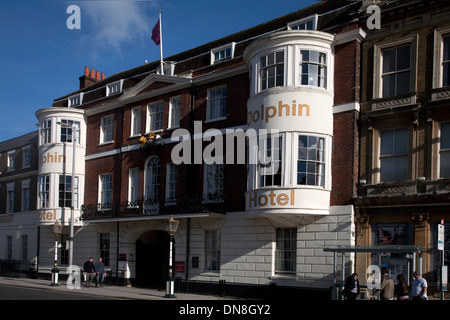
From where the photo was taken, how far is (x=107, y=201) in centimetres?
3203

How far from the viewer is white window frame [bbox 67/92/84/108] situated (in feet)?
119

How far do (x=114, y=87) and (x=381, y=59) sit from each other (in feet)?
60.5

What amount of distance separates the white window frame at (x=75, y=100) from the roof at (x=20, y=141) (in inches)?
176

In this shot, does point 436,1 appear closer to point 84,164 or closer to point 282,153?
point 282,153

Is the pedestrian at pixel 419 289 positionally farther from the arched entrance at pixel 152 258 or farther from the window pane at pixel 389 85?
the arched entrance at pixel 152 258

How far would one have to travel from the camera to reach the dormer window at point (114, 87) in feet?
110

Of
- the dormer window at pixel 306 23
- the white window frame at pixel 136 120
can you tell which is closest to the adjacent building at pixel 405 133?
the dormer window at pixel 306 23

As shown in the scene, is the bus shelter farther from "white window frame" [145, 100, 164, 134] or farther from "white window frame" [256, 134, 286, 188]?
"white window frame" [145, 100, 164, 134]

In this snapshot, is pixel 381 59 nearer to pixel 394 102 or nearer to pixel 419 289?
pixel 394 102

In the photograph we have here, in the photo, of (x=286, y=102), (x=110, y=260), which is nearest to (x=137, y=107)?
(x=110, y=260)

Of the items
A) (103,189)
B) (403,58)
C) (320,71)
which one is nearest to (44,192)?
(103,189)


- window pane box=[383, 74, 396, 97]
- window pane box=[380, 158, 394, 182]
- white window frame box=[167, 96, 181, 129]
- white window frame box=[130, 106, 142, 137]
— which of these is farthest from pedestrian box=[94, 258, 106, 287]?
window pane box=[383, 74, 396, 97]

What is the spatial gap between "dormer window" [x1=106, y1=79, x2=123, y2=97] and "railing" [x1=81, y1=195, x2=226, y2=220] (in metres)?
7.34

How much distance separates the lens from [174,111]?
28.9 metres
